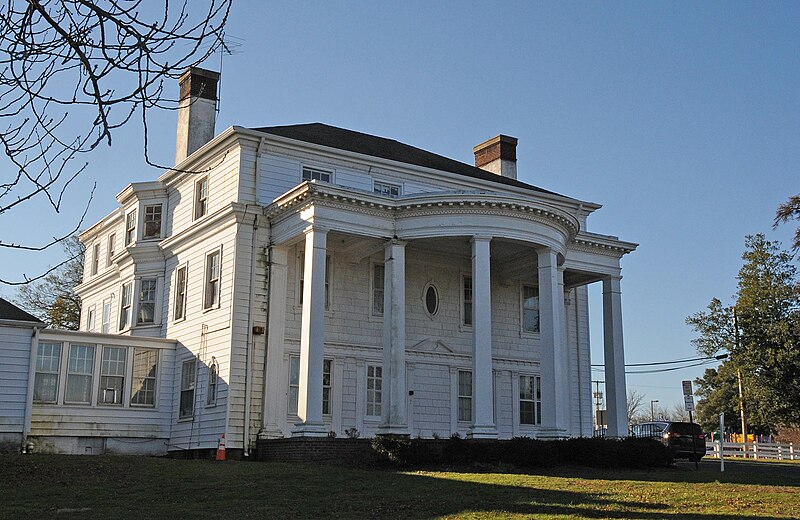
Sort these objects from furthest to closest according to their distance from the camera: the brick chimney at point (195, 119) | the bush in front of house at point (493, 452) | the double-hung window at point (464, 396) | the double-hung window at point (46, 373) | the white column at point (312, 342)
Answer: the brick chimney at point (195, 119), the double-hung window at point (464, 396), the double-hung window at point (46, 373), the white column at point (312, 342), the bush in front of house at point (493, 452)

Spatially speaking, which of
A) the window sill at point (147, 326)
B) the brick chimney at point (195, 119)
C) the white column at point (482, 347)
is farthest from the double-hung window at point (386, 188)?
the window sill at point (147, 326)

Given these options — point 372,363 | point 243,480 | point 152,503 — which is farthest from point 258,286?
point 152,503

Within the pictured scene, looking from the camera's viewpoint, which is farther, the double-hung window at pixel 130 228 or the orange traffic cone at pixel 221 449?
the double-hung window at pixel 130 228

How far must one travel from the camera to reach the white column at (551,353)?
77.1ft

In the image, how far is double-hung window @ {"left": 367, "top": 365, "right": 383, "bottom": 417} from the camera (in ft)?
87.8

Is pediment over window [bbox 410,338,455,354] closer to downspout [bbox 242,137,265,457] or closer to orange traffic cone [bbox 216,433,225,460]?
downspout [bbox 242,137,265,457]

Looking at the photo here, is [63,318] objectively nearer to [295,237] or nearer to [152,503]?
[295,237]

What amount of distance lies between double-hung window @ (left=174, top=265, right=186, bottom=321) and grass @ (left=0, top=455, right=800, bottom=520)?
8834 mm

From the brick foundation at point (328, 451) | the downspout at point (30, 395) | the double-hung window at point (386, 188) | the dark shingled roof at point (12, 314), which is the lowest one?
the brick foundation at point (328, 451)

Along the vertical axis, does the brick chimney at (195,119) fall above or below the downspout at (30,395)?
above

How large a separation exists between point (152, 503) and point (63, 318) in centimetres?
3761

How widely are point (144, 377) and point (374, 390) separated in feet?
23.1

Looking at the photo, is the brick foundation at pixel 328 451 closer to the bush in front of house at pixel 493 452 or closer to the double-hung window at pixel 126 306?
the bush in front of house at pixel 493 452

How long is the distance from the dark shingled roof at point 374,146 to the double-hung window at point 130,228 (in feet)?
22.5
